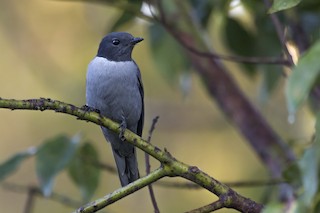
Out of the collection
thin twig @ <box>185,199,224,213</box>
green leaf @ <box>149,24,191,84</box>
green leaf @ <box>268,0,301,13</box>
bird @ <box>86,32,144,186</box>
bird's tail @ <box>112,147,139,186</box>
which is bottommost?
thin twig @ <box>185,199,224,213</box>

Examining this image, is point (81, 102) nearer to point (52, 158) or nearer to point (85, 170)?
point (85, 170)

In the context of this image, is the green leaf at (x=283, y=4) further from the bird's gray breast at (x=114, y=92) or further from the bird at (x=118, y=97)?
the bird's gray breast at (x=114, y=92)

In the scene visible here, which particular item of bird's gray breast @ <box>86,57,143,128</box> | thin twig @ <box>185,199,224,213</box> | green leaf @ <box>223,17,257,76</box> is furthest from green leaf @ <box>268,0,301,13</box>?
green leaf @ <box>223,17,257,76</box>

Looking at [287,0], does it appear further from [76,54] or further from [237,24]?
[76,54]

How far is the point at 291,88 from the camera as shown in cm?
203

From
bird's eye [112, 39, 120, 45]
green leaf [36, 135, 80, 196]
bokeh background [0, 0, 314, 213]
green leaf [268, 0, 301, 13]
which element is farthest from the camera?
bokeh background [0, 0, 314, 213]

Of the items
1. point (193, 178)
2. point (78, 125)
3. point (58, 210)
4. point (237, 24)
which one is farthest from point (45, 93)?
point (193, 178)

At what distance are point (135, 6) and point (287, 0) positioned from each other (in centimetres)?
214

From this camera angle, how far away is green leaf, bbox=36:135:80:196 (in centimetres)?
363

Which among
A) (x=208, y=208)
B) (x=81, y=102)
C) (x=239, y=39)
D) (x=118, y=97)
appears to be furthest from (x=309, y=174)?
(x=81, y=102)

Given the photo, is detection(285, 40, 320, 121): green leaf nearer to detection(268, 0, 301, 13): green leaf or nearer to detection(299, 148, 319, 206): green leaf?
detection(299, 148, 319, 206): green leaf

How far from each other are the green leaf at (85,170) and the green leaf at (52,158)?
22 centimetres

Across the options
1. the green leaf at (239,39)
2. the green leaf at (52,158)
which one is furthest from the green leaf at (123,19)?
the green leaf at (52,158)

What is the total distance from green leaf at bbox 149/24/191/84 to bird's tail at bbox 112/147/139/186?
0.84m
